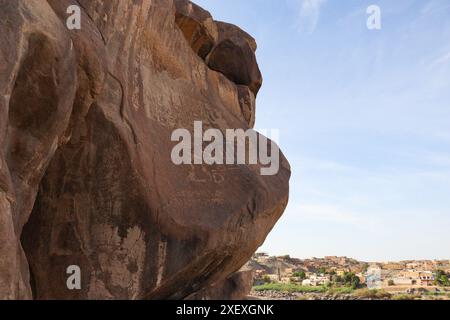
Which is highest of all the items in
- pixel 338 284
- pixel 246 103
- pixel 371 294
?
pixel 246 103

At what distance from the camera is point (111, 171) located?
6383 mm

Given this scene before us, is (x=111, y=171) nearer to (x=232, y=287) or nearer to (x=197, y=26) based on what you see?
(x=197, y=26)

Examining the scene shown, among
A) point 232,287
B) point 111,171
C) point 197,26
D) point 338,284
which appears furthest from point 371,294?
point 111,171

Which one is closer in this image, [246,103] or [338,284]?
[246,103]

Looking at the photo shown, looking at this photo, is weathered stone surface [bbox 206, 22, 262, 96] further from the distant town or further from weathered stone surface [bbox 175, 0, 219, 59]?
the distant town

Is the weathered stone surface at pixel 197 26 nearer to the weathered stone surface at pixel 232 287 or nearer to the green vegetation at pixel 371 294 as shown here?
the weathered stone surface at pixel 232 287

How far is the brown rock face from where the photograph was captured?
445cm

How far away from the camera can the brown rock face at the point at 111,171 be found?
4.45 metres

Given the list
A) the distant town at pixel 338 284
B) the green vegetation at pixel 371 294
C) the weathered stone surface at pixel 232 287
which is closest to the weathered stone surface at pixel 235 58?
the weathered stone surface at pixel 232 287

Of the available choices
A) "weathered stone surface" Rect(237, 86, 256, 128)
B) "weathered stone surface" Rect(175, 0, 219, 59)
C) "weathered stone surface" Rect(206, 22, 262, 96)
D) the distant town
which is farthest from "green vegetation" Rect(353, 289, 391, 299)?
"weathered stone surface" Rect(175, 0, 219, 59)

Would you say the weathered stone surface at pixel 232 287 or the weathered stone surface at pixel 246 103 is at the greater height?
the weathered stone surface at pixel 246 103
